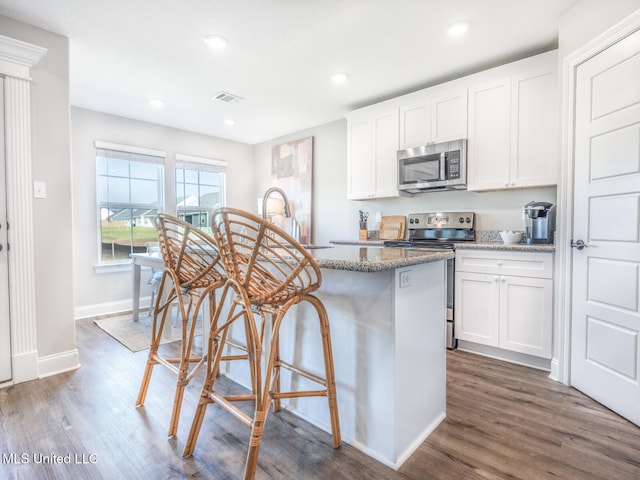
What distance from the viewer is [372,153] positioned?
3.77 meters

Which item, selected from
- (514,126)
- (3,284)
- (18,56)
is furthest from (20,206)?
(514,126)

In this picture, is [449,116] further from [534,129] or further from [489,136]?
[534,129]

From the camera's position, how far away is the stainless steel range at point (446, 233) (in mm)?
2912

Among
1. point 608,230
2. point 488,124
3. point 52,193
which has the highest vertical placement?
point 488,124

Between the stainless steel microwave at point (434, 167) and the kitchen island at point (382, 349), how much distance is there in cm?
162

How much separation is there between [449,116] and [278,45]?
1686 mm

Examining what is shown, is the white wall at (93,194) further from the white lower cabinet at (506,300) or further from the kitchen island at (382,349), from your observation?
the white lower cabinet at (506,300)

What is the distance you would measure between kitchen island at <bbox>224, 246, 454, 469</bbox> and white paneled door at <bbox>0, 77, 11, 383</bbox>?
206cm

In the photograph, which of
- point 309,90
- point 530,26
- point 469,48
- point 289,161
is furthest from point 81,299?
point 530,26

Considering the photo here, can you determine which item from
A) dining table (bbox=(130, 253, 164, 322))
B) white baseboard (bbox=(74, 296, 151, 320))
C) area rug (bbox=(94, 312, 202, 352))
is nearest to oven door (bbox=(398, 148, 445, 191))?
dining table (bbox=(130, 253, 164, 322))

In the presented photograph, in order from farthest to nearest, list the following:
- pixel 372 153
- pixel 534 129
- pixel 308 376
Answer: pixel 372 153
pixel 534 129
pixel 308 376

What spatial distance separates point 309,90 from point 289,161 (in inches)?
66.9

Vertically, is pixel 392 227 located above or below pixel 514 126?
below

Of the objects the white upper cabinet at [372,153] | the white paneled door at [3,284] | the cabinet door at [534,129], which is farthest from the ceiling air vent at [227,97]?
the cabinet door at [534,129]
